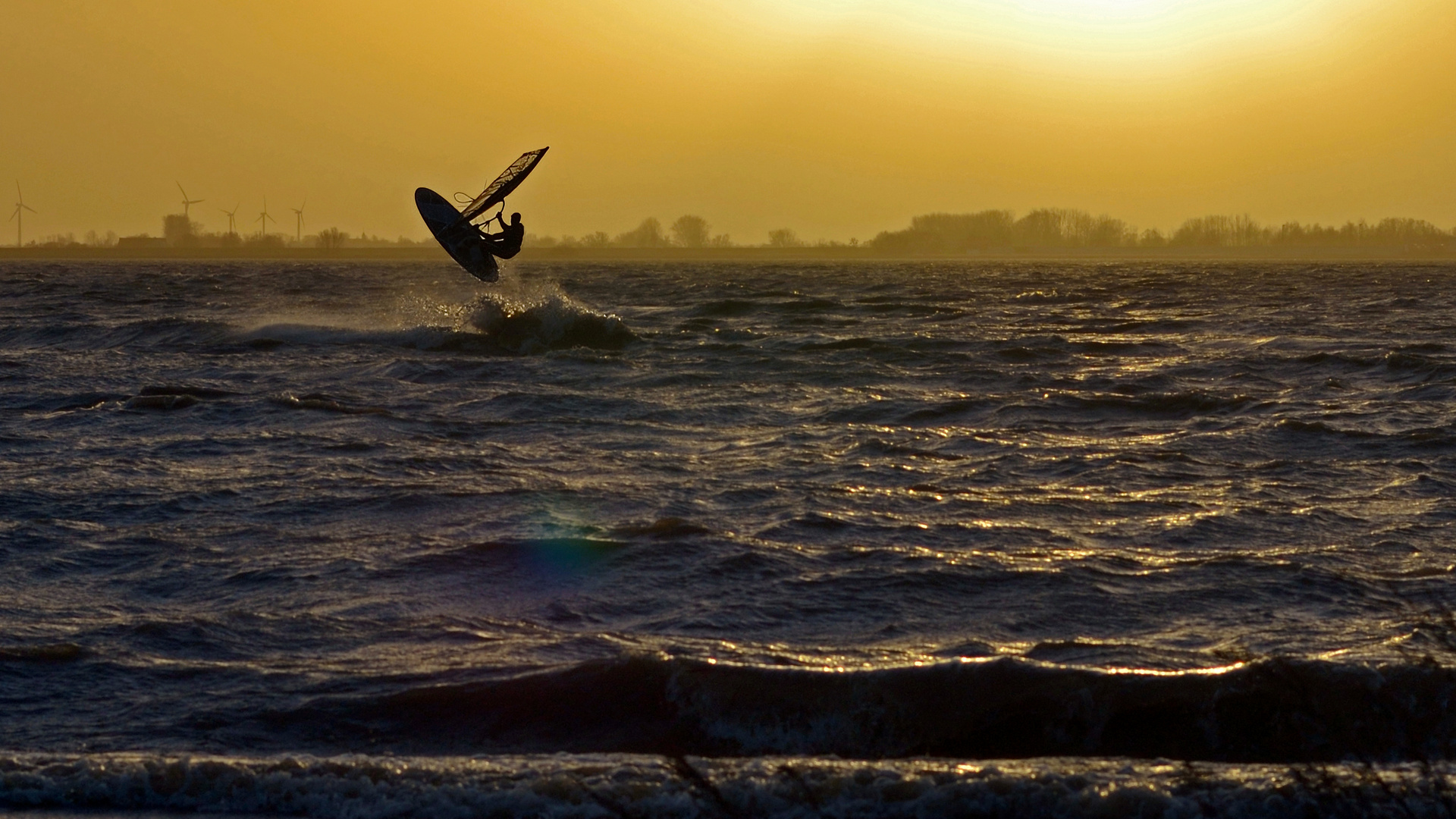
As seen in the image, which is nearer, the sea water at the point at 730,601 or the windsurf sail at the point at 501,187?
the sea water at the point at 730,601

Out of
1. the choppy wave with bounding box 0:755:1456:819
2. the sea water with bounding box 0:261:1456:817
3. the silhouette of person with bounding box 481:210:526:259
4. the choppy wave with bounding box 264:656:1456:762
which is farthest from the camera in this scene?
the silhouette of person with bounding box 481:210:526:259

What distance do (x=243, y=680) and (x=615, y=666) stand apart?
2.42 m

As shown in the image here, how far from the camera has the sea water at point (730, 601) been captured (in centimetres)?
643

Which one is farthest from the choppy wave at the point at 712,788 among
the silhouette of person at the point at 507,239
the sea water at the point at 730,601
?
the silhouette of person at the point at 507,239

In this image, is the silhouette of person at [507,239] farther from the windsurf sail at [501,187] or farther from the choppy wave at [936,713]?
the choppy wave at [936,713]

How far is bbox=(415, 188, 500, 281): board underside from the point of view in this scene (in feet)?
124

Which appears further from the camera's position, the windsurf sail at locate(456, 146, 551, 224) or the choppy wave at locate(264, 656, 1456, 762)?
the windsurf sail at locate(456, 146, 551, 224)

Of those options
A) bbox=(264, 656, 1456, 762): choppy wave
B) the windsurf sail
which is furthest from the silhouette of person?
A: bbox=(264, 656, 1456, 762): choppy wave

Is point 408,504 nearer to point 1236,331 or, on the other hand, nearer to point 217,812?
point 217,812

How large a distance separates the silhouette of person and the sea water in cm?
1189

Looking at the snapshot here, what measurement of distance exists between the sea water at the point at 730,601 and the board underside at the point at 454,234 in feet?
48.0

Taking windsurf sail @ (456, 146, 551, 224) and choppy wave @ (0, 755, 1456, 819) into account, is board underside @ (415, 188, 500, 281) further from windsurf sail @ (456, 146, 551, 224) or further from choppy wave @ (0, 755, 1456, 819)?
choppy wave @ (0, 755, 1456, 819)

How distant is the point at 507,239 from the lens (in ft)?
117

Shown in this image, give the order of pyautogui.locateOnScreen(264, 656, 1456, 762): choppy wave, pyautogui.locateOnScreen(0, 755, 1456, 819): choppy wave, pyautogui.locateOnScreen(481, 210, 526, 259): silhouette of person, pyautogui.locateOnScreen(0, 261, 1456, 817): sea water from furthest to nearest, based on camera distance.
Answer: pyautogui.locateOnScreen(481, 210, 526, 259): silhouette of person, pyautogui.locateOnScreen(264, 656, 1456, 762): choppy wave, pyautogui.locateOnScreen(0, 261, 1456, 817): sea water, pyautogui.locateOnScreen(0, 755, 1456, 819): choppy wave
